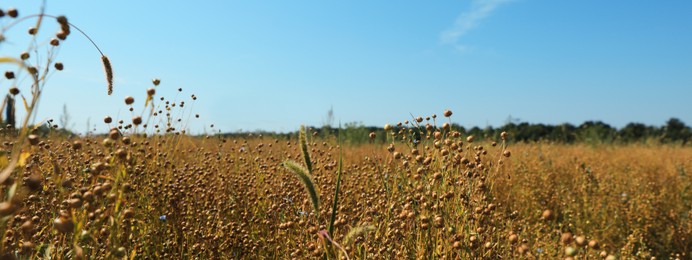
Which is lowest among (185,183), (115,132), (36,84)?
(185,183)

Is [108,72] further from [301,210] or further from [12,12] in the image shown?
[301,210]

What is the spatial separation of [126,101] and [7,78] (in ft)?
1.18

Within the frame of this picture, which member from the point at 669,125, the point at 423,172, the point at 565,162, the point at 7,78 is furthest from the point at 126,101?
the point at 669,125

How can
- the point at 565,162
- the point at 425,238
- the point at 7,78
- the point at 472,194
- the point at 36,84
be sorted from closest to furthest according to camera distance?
the point at 36,84, the point at 7,78, the point at 425,238, the point at 472,194, the point at 565,162

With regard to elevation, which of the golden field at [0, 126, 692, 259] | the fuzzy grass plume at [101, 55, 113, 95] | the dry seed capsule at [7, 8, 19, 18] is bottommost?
the golden field at [0, 126, 692, 259]

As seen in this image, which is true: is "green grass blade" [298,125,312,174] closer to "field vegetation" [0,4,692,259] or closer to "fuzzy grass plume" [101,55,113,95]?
"field vegetation" [0,4,692,259]

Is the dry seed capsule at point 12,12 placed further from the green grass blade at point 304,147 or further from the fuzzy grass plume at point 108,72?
the green grass blade at point 304,147

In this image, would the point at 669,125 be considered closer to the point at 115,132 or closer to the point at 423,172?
the point at 423,172

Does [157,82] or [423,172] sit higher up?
[157,82]

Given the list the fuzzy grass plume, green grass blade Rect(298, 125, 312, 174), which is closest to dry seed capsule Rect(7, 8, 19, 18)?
the fuzzy grass plume

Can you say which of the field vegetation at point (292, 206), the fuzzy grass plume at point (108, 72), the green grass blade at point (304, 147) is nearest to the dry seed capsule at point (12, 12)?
the field vegetation at point (292, 206)

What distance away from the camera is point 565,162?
773 cm

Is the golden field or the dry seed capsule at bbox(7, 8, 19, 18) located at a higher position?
the dry seed capsule at bbox(7, 8, 19, 18)

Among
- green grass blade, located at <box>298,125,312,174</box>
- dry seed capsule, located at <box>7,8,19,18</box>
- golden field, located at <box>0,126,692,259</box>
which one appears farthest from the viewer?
golden field, located at <box>0,126,692,259</box>
